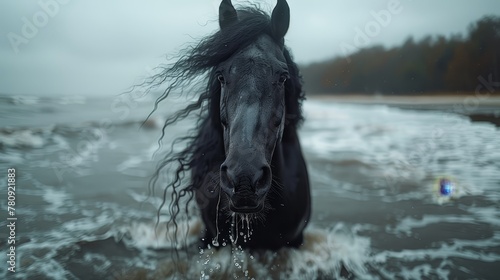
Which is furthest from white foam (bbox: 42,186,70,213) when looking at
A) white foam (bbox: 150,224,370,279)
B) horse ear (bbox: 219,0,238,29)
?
horse ear (bbox: 219,0,238,29)

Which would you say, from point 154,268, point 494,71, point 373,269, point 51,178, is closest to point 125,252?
point 154,268

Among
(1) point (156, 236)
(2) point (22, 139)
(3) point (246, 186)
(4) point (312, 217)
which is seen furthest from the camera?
(2) point (22, 139)

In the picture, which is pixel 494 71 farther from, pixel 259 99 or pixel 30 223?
pixel 30 223

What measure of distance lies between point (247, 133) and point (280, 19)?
1031 millimetres

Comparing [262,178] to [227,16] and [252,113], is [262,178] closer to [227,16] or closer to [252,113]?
[252,113]

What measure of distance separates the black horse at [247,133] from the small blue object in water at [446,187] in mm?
4303

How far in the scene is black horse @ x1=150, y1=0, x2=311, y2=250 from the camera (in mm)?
1708

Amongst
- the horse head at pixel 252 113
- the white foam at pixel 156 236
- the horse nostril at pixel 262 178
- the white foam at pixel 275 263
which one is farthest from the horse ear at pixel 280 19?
the white foam at pixel 156 236

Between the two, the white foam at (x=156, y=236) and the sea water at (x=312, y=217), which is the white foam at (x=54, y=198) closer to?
the sea water at (x=312, y=217)

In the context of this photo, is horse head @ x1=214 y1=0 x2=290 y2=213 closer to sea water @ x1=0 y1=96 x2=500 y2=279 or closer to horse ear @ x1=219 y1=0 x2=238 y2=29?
horse ear @ x1=219 y1=0 x2=238 y2=29

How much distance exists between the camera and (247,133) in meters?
1.77

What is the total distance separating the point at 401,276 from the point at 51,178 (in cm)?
629

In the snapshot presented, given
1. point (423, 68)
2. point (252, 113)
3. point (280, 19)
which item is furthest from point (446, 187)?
point (252, 113)

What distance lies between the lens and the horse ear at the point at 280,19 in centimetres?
234
